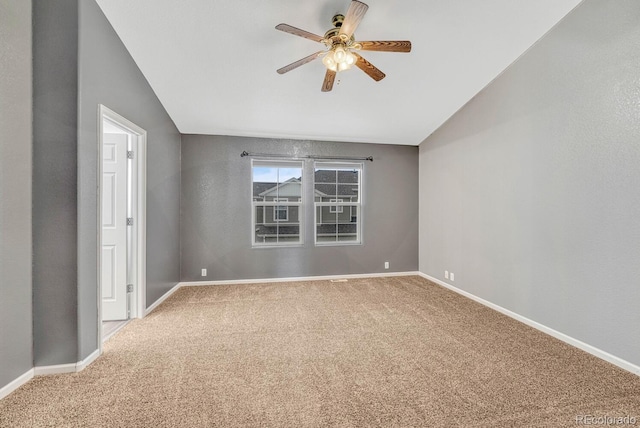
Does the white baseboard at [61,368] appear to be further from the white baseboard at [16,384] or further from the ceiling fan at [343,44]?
the ceiling fan at [343,44]

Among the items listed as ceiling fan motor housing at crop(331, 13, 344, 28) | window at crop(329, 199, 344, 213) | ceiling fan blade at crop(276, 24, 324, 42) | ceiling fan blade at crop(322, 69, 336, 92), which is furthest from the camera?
window at crop(329, 199, 344, 213)

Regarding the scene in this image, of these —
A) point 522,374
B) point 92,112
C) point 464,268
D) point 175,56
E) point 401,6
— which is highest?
point 401,6

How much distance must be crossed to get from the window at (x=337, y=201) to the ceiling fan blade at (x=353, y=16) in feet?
9.35

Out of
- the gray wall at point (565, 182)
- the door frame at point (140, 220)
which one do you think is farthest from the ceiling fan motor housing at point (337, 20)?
the door frame at point (140, 220)

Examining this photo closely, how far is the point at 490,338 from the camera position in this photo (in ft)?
8.98

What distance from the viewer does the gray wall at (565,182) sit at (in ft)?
7.39

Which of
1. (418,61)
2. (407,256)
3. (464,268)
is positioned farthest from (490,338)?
(418,61)

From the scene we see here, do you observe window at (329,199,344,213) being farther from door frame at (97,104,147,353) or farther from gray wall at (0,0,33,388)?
gray wall at (0,0,33,388)

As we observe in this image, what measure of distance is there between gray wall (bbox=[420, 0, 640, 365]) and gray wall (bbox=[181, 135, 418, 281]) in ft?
4.18

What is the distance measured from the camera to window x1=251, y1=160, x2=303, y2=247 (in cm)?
479

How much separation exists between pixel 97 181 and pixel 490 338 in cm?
384

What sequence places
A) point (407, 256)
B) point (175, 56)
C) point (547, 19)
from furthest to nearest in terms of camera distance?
point (407, 256) < point (175, 56) < point (547, 19)

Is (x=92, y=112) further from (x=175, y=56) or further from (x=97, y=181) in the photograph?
(x=175, y=56)

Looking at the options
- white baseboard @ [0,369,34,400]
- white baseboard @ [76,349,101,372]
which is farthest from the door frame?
white baseboard @ [0,369,34,400]
